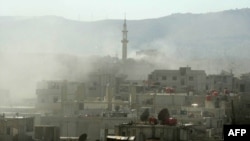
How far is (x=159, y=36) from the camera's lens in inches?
6486

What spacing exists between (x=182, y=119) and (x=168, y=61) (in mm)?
47308

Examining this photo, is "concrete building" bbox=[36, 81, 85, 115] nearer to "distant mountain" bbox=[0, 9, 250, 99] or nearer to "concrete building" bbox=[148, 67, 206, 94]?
"concrete building" bbox=[148, 67, 206, 94]

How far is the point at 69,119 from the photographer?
27.8 metres

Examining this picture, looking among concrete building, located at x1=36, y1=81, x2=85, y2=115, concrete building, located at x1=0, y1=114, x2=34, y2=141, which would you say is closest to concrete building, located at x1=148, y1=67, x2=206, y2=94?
concrete building, located at x1=36, y1=81, x2=85, y2=115

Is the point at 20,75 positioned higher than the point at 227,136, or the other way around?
the point at 20,75

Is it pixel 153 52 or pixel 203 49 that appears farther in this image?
pixel 203 49

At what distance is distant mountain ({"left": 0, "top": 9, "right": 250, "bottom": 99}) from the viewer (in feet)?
327

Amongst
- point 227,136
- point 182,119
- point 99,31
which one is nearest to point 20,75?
point 182,119

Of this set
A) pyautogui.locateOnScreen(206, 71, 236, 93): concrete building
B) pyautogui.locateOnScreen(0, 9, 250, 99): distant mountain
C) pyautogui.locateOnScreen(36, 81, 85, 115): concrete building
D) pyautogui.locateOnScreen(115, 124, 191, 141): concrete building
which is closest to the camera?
pyautogui.locateOnScreen(115, 124, 191, 141): concrete building

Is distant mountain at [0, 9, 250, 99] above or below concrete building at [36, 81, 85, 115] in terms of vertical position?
above

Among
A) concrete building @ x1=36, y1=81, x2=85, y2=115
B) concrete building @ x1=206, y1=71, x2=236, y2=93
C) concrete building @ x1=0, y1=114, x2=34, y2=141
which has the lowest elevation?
concrete building @ x1=0, y1=114, x2=34, y2=141

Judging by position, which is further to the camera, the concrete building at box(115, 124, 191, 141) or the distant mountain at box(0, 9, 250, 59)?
the distant mountain at box(0, 9, 250, 59)

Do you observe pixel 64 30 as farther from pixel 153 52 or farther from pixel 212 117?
pixel 212 117

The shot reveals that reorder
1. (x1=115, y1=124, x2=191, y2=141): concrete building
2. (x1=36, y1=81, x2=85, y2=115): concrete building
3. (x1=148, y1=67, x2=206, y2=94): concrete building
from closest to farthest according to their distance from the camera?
(x1=115, y1=124, x2=191, y2=141): concrete building < (x1=36, y1=81, x2=85, y2=115): concrete building < (x1=148, y1=67, x2=206, y2=94): concrete building
